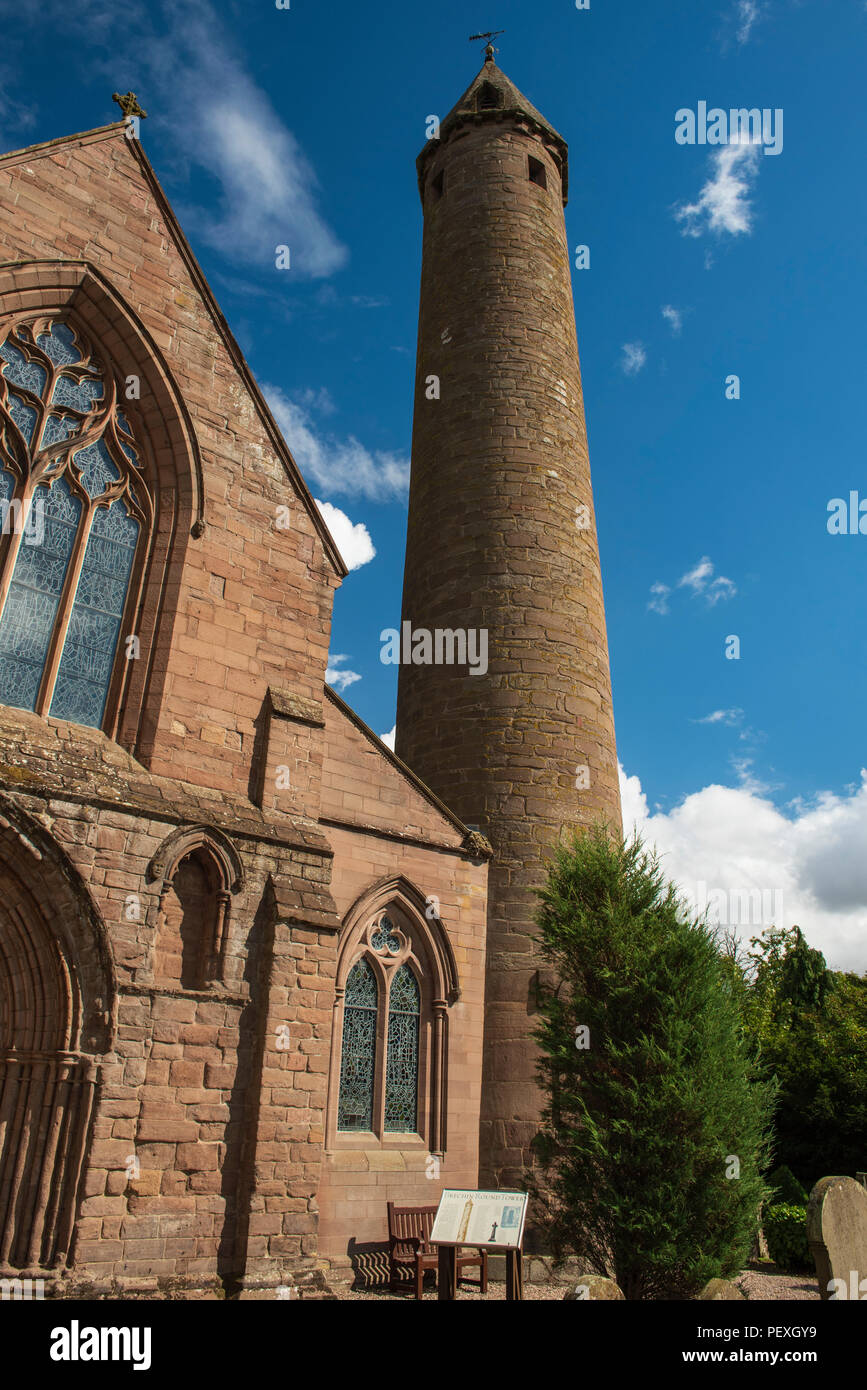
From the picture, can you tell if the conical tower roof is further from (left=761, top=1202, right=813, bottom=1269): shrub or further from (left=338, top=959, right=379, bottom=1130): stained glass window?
(left=761, top=1202, right=813, bottom=1269): shrub

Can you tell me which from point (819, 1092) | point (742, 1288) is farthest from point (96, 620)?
point (819, 1092)

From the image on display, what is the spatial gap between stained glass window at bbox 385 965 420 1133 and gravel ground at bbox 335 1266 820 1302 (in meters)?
1.67

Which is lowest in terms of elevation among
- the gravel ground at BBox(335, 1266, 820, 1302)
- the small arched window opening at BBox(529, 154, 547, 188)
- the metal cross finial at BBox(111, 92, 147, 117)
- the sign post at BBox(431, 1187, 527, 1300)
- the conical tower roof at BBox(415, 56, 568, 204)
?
the gravel ground at BBox(335, 1266, 820, 1302)

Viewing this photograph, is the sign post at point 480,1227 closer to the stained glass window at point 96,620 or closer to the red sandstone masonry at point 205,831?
the red sandstone masonry at point 205,831

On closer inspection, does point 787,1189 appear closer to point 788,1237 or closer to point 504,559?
point 788,1237

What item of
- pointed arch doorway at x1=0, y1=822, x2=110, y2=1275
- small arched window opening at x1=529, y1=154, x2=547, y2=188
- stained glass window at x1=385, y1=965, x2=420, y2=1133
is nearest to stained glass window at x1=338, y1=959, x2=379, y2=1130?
stained glass window at x1=385, y1=965, x2=420, y2=1133

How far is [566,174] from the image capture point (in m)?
20.1

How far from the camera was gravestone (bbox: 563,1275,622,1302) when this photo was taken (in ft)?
21.1

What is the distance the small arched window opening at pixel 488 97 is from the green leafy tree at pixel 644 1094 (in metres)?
16.1

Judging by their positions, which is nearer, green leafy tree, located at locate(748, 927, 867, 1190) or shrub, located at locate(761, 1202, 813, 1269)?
shrub, located at locate(761, 1202, 813, 1269)

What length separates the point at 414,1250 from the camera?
9.84 meters

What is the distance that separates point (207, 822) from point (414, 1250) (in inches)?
193
